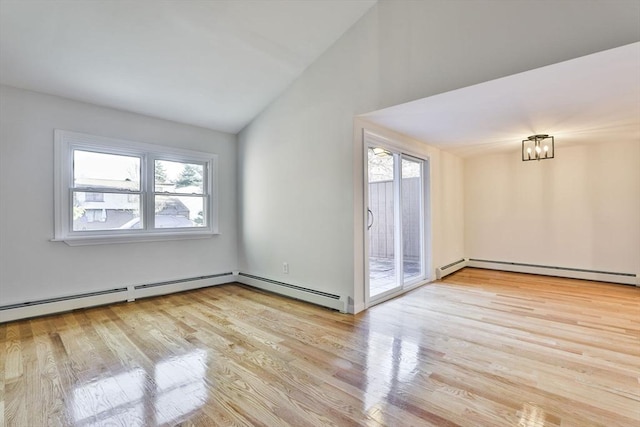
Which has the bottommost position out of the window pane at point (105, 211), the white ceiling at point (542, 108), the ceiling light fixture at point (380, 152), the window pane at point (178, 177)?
the window pane at point (105, 211)

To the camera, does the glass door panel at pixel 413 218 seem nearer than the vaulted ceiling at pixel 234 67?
No

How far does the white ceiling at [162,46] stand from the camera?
8.34 ft

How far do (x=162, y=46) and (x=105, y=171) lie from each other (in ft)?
5.76

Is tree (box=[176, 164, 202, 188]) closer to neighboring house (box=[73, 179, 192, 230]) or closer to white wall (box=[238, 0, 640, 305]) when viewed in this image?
neighboring house (box=[73, 179, 192, 230])

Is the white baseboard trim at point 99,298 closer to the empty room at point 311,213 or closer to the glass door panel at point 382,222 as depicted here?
the empty room at point 311,213

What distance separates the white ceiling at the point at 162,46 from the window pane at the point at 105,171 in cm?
63

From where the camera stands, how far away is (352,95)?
3258 millimetres

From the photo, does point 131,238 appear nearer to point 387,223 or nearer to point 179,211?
point 179,211

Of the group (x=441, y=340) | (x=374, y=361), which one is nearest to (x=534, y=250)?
(x=441, y=340)

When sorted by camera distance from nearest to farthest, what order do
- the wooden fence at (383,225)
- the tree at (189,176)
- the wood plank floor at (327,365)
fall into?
the wood plank floor at (327,365) → the wooden fence at (383,225) → the tree at (189,176)

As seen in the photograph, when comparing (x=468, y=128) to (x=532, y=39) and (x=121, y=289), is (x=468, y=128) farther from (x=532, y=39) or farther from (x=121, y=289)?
(x=121, y=289)

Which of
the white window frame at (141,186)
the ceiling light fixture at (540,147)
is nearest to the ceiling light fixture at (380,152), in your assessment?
the ceiling light fixture at (540,147)

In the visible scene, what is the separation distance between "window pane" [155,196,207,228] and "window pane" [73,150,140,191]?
39 cm

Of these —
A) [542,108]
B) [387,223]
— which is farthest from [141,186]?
→ [542,108]
